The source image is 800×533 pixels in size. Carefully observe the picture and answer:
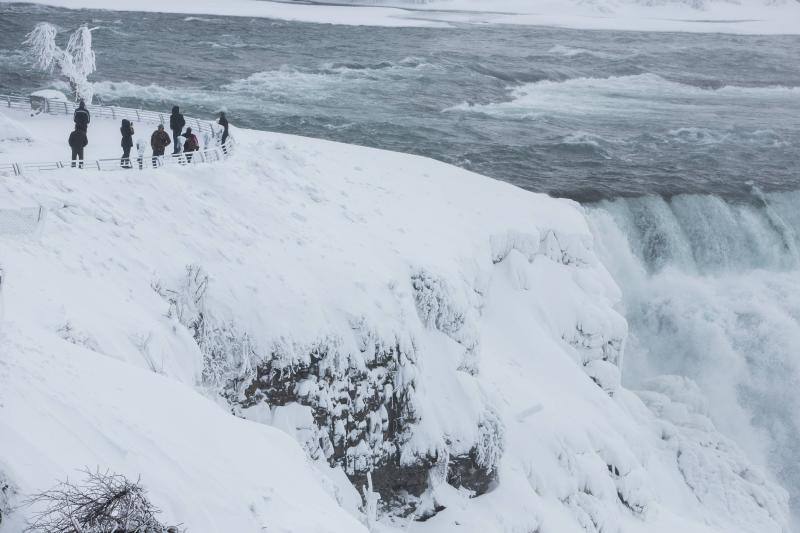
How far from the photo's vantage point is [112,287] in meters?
12.0

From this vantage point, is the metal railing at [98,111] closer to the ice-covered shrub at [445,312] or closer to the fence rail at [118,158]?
the fence rail at [118,158]

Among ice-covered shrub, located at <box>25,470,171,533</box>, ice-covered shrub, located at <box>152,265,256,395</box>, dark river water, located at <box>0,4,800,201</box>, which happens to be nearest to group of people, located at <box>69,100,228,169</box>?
ice-covered shrub, located at <box>152,265,256,395</box>

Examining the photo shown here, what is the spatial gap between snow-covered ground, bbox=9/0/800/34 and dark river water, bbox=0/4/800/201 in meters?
6.84

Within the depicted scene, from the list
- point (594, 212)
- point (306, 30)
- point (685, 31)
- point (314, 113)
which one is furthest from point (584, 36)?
point (594, 212)

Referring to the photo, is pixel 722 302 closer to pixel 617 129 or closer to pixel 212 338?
pixel 617 129

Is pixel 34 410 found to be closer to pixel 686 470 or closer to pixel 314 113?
pixel 686 470

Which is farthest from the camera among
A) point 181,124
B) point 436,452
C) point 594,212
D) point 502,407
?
point 594,212

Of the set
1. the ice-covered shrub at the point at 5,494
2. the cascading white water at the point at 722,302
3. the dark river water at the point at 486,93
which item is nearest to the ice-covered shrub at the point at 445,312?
the ice-covered shrub at the point at 5,494

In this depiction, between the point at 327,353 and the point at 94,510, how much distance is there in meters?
7.69

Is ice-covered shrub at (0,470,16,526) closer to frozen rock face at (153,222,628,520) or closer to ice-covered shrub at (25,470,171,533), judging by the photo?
ice-covered shrub at (25,470,171,533)

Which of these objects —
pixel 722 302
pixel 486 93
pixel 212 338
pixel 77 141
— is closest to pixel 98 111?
pixel 77 141

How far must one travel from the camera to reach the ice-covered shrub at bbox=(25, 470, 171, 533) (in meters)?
5.95

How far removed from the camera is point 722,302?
26.9 m

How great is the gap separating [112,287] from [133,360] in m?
1.99
